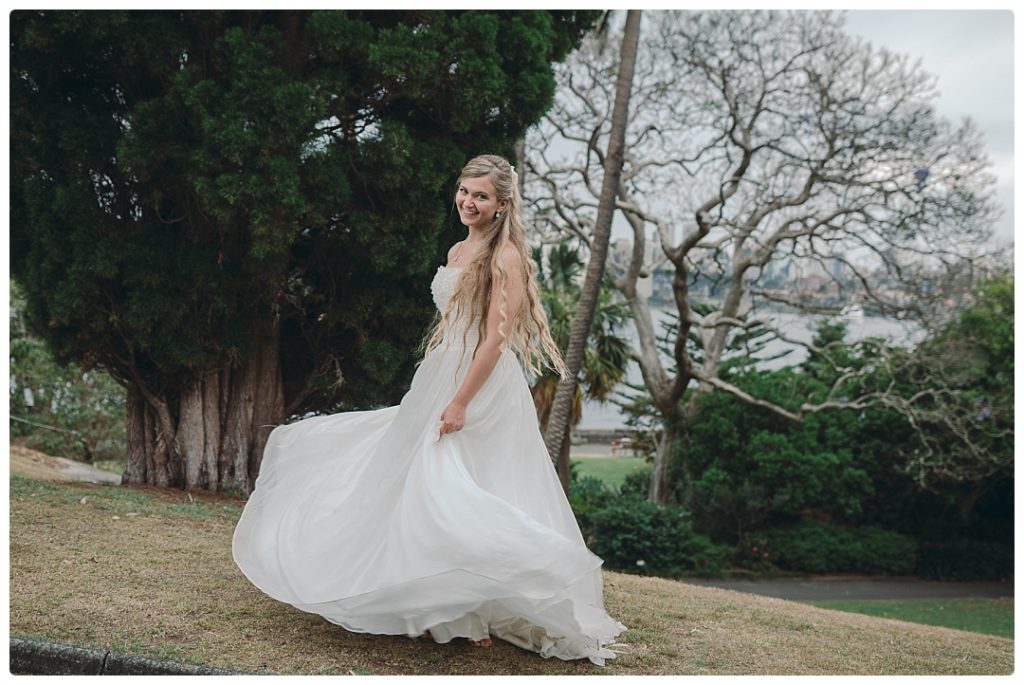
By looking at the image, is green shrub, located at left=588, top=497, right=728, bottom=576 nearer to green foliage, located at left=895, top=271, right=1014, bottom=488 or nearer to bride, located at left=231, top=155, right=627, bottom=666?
green foliage, located at left=895, top=271, right=1014, bottom=488

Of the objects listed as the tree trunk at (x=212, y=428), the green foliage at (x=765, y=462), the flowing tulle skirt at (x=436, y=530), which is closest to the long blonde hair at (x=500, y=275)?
the flowing tulle skirt at (x=436, y=530)

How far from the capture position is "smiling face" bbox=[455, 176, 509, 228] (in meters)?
4.58

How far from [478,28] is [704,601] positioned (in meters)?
5.40

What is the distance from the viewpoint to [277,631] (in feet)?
15.5

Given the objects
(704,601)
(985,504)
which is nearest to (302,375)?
(704,601)

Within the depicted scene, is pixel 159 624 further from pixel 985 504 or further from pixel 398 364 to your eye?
pixel 985 504

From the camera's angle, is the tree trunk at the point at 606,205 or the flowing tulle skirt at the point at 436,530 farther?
the tree trunk at the point at 606,205

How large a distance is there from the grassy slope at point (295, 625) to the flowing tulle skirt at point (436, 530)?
0.64 feet

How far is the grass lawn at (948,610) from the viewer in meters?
13.0

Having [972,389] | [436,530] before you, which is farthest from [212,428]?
[972,389]

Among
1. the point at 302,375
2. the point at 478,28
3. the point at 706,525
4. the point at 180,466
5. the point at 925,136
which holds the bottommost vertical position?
the point at 706,525

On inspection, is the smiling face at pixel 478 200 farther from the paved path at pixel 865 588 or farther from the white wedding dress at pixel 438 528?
the paved path at pixel 865 588

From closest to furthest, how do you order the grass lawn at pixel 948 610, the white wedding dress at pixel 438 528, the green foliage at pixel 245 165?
Result: the white wedding dress at pixel 438 528
the green foliage at pixel 245 165
the grass lawn at pixel 948 610

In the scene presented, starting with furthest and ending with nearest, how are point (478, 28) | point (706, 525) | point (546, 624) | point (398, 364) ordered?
point (706, 525), point (398, 364), point (478, 28), point (546, 624)
